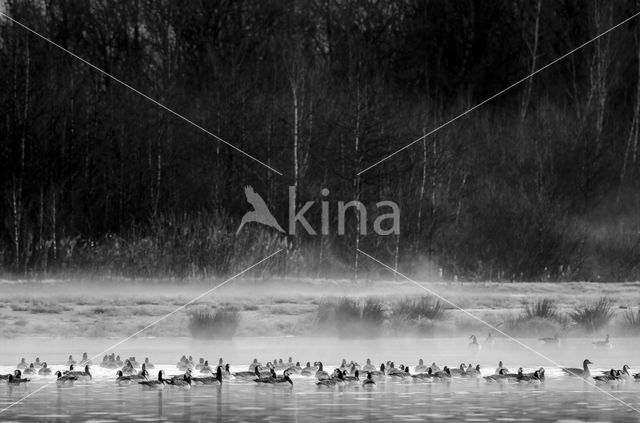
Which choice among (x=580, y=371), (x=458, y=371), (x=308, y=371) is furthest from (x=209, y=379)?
(x=580, y=371)

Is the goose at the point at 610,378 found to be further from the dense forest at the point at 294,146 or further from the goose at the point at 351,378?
the dense forest at the point at 294,146

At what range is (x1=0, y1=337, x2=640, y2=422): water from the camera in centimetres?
1667

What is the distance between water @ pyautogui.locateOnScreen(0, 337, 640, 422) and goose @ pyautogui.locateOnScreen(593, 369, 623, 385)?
18 cm

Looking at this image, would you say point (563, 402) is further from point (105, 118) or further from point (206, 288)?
point (105, 118)

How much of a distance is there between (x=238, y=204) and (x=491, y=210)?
801cm

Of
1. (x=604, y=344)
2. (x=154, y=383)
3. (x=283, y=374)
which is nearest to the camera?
(x=154, y=383)

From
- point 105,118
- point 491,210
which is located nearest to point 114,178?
point 105,118

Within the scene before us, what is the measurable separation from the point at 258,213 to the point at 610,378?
23.6 metres

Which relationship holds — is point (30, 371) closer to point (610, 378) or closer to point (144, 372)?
point (144, 372)

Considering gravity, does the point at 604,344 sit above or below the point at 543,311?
below

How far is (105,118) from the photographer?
44938 millimetres

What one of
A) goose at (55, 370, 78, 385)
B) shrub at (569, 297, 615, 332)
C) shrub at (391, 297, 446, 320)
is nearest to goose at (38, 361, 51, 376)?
goose at (55, 370, 78, 385)

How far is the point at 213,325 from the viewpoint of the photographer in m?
27.8

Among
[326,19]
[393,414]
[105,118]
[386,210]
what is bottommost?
[393,414]
